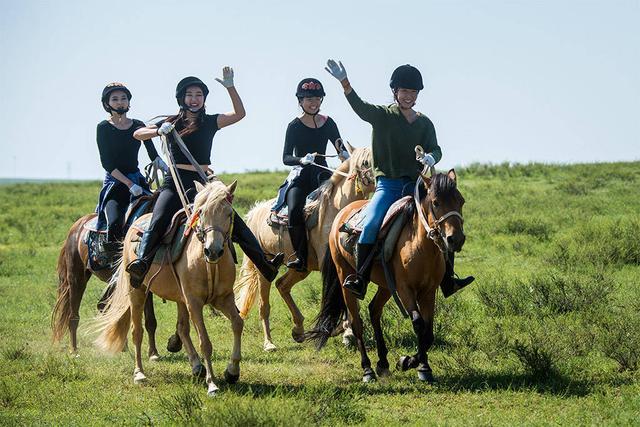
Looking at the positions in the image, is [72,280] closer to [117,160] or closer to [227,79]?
[117,160]

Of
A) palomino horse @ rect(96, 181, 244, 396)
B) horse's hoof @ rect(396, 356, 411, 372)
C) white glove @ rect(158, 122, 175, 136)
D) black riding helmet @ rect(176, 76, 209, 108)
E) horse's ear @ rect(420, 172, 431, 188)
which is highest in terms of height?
black riding helmet @ rect(176, 76, 209, 108)

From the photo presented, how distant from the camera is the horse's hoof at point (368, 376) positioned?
28.8ft

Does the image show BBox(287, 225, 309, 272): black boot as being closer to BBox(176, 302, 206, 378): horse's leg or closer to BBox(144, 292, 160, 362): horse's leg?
BBox(144, 292, 160, 362): horse's leg

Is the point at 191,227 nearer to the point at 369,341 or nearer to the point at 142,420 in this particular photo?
the point at 142,420

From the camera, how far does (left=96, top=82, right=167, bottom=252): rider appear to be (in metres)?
10.8

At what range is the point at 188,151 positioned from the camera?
9094mm

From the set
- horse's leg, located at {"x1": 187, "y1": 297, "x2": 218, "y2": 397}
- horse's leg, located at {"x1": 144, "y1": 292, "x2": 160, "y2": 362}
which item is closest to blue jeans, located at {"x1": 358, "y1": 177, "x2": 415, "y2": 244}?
horse's leg, located at {"x1": 187, "y1": 297, "x2": 218, "y2": 397}

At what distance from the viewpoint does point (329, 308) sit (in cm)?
976

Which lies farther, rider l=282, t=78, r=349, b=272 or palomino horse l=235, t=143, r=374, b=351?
rider l=282, t=78, r=349, b=272

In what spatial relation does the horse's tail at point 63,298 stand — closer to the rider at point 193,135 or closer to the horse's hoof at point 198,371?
the rider at point 193,135

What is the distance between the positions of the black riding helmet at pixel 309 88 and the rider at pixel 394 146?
7.96 ft

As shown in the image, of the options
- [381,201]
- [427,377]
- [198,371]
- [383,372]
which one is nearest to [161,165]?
[198,371]

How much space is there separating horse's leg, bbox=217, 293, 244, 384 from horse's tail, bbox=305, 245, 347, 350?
137 cm

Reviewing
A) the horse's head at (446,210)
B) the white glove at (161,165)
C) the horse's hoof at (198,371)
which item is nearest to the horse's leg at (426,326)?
the horse's head at (446,210)
